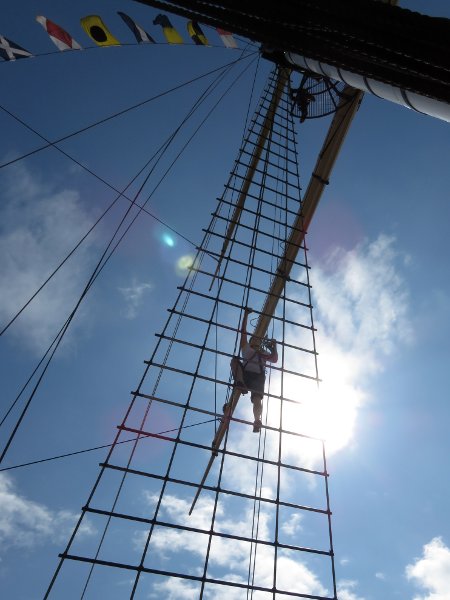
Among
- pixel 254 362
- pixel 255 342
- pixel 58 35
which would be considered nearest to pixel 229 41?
pixel 58 35

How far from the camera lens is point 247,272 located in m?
5.46

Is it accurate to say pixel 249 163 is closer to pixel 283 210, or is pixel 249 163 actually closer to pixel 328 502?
pixel 283 210

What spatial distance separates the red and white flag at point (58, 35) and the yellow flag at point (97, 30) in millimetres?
182

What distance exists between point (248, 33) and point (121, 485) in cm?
324

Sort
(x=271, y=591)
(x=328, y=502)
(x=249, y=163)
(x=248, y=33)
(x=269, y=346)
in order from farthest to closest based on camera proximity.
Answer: (x=249, y=163)
(x=269, y=346)
(x=328, y=502)
(x=271, y=591)
(x=248, y=33)

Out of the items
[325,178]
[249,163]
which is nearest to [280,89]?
[249,163]

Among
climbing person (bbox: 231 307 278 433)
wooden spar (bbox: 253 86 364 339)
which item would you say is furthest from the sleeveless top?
wooden spar (bbox: 253 86 364 339)

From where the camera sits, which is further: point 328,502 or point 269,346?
point 269,346

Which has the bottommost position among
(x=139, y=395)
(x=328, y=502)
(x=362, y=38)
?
(x=362, y=38)

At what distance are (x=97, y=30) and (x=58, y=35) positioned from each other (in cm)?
37

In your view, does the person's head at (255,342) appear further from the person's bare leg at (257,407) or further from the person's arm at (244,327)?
the person's bare leg at (257,407)

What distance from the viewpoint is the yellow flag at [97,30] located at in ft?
12.4

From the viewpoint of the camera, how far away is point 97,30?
150 inches

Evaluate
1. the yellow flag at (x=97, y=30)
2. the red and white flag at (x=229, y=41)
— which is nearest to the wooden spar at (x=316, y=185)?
the red and white flag at (x=229, y=41)
